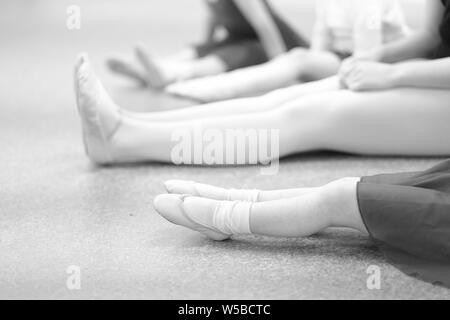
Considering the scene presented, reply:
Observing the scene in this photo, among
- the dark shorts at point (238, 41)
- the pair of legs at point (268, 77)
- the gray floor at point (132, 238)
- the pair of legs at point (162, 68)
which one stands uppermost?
the dark shorts at point (238, 41)

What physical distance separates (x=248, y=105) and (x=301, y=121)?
15 centimetres

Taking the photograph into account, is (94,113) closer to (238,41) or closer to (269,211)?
(269,211)

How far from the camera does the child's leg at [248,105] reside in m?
1.75

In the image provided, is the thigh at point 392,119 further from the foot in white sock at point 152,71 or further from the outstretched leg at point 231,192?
the foot in white sock at point 152,71

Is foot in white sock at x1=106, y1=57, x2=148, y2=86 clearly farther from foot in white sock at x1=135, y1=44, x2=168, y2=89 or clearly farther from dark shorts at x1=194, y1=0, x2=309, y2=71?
dark shorts at x1=194, y1=0, x2=309, y2=71

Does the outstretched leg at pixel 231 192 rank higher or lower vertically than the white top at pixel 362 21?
lower

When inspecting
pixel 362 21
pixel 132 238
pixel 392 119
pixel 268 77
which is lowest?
pixel 132 238

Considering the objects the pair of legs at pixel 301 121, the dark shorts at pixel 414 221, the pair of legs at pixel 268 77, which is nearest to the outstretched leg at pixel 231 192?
the dark shorts at pixel 414 221

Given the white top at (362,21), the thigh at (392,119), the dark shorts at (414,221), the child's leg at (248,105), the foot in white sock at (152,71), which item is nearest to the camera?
the dark shorts at (414,221)

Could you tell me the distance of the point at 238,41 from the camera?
2559mm

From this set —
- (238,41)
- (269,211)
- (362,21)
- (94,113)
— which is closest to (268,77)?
(362,21)

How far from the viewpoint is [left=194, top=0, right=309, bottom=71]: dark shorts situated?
8.08ft

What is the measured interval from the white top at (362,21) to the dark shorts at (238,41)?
326mm

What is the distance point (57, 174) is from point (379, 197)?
820mm
